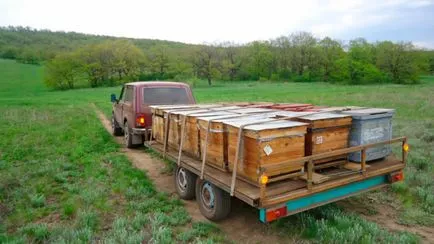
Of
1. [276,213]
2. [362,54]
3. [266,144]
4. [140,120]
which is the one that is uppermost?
[362,54]

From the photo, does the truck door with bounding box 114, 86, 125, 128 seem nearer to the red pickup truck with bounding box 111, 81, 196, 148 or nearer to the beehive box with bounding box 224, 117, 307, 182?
the red pickup truck with bounding box 111, 81, 196, 148

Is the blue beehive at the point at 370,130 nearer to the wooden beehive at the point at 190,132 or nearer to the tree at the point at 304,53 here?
the wooden beehive at the point at 190,132

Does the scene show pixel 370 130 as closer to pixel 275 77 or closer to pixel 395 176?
pixel 395 176

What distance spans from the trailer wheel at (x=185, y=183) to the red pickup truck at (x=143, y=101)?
9.75 feet

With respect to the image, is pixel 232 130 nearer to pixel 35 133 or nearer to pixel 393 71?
pixel 35 133

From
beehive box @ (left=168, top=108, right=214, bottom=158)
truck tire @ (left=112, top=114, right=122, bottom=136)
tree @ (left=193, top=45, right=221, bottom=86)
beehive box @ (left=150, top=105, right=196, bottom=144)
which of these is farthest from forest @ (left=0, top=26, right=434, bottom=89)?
beehive box @ (left=168, top=108, right=214, bottom=158)

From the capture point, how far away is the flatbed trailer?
360 centimetres

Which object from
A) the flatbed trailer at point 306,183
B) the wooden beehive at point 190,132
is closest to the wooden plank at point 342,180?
the flatbed trailer at point 306,183

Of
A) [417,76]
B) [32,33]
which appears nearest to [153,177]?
[417,76]

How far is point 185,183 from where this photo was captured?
222 inches

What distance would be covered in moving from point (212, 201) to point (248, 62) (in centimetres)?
7475

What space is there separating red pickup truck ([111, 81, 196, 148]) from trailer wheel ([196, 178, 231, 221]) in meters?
3.97

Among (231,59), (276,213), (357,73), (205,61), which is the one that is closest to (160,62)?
(205,61)

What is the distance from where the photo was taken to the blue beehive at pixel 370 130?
453 centimetres
